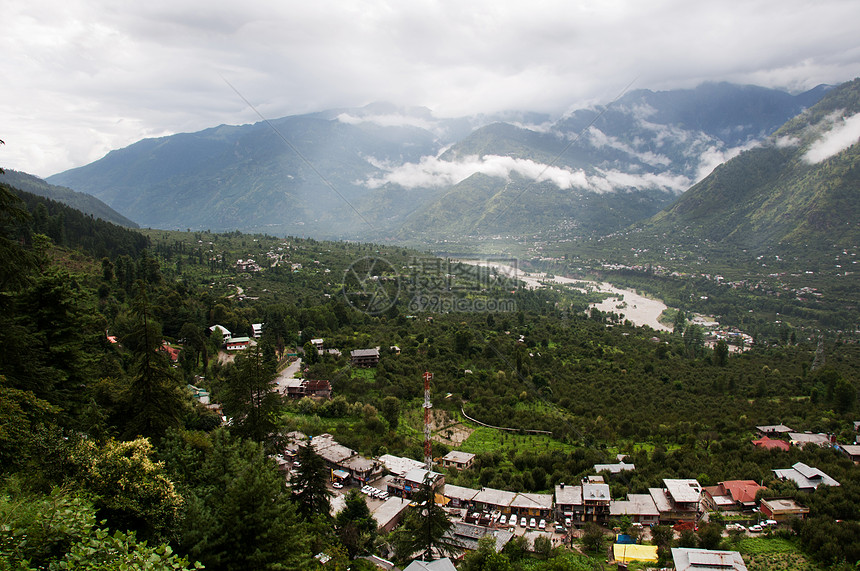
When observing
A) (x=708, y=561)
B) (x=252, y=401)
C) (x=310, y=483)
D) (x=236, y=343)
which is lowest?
(x=708, y=561)

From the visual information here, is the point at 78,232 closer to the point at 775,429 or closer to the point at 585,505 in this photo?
the point at 585,505

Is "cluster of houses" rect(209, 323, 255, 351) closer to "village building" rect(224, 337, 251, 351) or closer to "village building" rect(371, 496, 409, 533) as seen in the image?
"village building" rect(224, 337, 251, 351)

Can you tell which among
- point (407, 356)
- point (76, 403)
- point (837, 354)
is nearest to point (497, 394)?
point (407, 356)

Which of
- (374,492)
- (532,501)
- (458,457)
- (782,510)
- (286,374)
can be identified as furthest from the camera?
(286,374)

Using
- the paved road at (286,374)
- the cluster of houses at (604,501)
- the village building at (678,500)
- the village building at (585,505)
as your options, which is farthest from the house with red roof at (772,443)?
the paved road at (286,374)

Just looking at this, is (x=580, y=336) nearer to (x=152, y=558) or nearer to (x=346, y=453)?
(x=346, y=453)

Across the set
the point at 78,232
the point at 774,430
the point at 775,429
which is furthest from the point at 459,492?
the point at 78,232

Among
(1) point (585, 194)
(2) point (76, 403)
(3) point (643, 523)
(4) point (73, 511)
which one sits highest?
(1) point (585, 194)

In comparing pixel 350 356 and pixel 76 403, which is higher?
pixel 76 403
